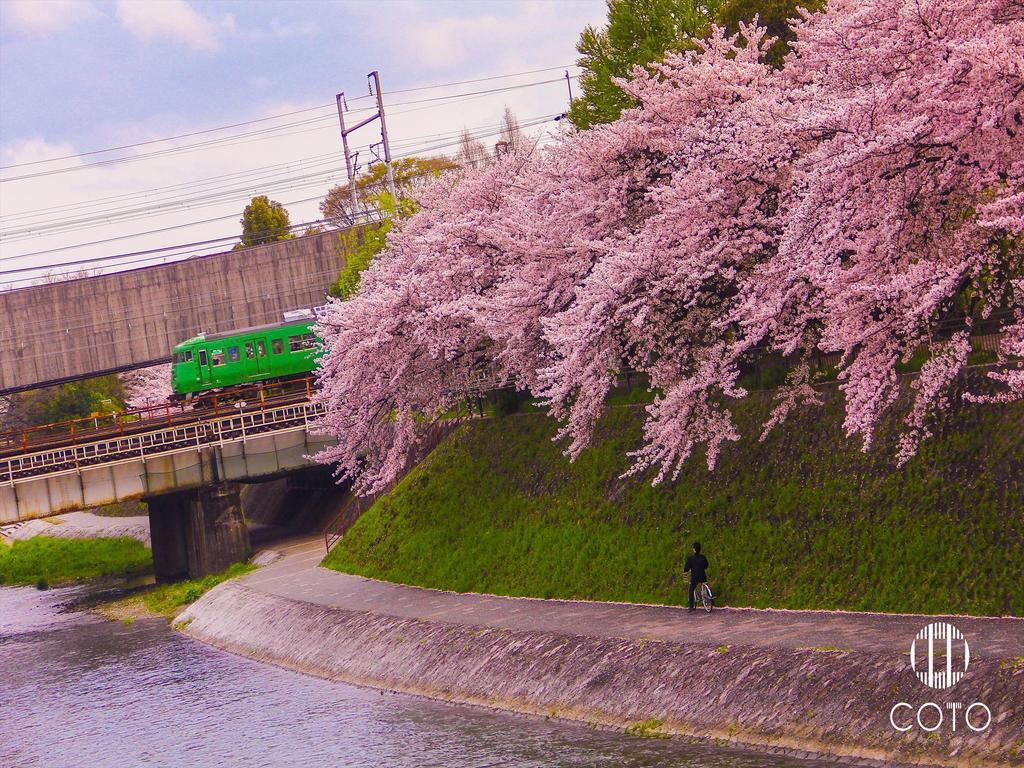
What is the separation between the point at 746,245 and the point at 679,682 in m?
10.8

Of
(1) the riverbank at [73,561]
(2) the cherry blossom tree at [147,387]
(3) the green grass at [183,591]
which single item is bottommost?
(1) the riverbank at [73,561]

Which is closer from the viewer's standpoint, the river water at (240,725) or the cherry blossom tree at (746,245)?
the cherry blossom tree at (746,245)

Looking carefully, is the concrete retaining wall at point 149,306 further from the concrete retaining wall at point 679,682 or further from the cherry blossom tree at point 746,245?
the concrete retaining wall at point 679,682

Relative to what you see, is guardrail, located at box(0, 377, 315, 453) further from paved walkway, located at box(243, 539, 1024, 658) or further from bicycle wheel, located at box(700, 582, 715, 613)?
bicycle wheel, located at box(700, 582, 715, 613)

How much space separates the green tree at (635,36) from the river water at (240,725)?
35.6 m

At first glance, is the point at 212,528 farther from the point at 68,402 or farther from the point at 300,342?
the point at 68,402

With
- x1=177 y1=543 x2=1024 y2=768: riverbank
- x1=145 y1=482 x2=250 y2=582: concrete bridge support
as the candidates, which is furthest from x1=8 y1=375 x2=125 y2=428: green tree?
x1=177 y1=543 x2=1024 y2=768: riverbank

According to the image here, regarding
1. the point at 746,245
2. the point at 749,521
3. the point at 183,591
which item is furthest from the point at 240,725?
the point at 183,591

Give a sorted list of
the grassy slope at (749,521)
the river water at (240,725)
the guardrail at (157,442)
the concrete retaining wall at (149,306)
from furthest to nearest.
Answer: the concrete retaining wall at (149,306) → the guardrail at (157,442) → the grassy slope at (749,521) → the river water at (240,725)

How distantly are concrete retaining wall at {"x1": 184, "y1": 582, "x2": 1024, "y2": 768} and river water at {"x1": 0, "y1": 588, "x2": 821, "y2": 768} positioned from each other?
2.12ft

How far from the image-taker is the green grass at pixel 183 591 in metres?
49.8

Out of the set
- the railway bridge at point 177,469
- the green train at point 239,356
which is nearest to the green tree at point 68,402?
the green train at point 239,356

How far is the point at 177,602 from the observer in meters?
50.0

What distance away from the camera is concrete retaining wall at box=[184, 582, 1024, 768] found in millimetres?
18688
